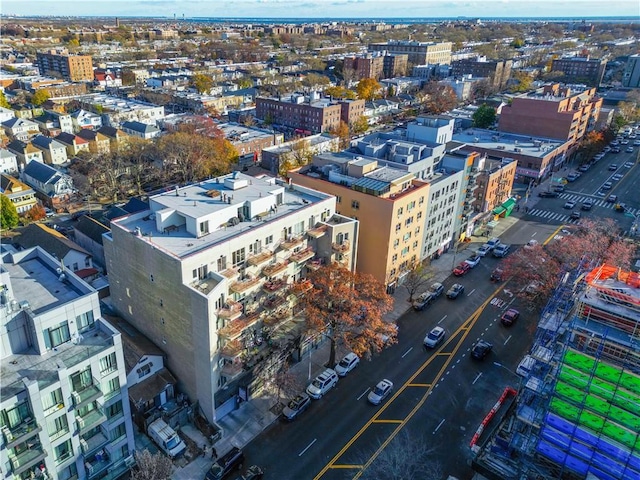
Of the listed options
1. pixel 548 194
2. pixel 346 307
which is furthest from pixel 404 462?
pixel 548 194

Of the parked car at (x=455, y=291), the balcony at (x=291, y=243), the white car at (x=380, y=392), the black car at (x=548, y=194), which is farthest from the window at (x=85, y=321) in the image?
the black car at (x=548, y=194)

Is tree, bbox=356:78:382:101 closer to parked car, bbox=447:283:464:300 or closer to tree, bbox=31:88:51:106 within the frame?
tree, bbox=31:88:51:106

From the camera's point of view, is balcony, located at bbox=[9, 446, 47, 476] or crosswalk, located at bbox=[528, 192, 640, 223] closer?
balcony, located at bbox=[9, 446, 47, 476]

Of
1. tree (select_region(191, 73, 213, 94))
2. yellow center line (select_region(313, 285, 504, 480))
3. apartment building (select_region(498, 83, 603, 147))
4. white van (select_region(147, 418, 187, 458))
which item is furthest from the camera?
tree (select_region(191, 73, 213, 94))

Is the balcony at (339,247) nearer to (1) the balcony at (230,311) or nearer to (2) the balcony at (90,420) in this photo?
(1) the balcony at (230,311)

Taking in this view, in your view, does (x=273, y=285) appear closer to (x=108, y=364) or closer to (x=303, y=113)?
(x=108, y=364)

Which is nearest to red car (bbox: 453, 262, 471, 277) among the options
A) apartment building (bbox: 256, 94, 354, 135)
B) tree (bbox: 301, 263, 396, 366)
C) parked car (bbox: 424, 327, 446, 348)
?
parked car (bbox: 424, 327, 446, 348)

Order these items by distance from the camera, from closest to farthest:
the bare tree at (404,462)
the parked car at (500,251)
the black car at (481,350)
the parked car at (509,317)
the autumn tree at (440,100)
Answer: the bare tree at (404,462) → the black car at (481,350) → the parked car at (509,317) → the parked car at (500,251) → the autumn tree at (440,100)
